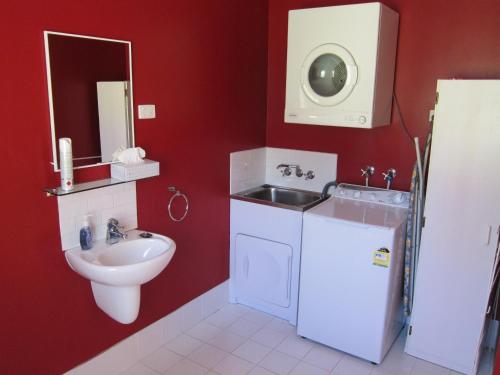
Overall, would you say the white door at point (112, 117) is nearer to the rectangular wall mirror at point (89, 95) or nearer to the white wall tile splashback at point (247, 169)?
the rectangular wall mirror at point (89, 95)

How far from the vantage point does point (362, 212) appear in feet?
8.96

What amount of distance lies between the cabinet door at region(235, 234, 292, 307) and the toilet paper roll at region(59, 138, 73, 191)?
1455 mm

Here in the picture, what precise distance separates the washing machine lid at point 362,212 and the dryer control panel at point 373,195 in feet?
0.10

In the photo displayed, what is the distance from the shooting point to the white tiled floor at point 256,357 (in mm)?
2525

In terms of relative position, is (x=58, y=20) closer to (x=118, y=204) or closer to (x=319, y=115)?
(x=118, y=204)

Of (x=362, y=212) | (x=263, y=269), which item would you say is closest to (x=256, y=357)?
(x=263, y=269)

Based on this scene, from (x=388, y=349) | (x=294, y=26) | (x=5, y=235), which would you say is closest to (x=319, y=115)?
(x=294, y=26)

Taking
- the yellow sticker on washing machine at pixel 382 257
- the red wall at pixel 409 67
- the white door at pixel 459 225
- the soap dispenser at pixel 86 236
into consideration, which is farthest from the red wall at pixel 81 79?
the white door at pixel 459 225

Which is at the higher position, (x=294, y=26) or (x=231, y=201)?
A: (x=294, y=26)

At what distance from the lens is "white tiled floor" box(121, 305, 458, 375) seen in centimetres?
253

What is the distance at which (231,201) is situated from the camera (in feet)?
10.3

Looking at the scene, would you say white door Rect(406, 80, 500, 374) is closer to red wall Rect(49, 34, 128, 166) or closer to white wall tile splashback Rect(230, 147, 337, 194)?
white wall tile splashback Rect(230, 147, 337, 194)

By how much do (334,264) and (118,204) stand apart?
129 centimetres

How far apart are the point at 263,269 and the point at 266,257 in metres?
0.10
